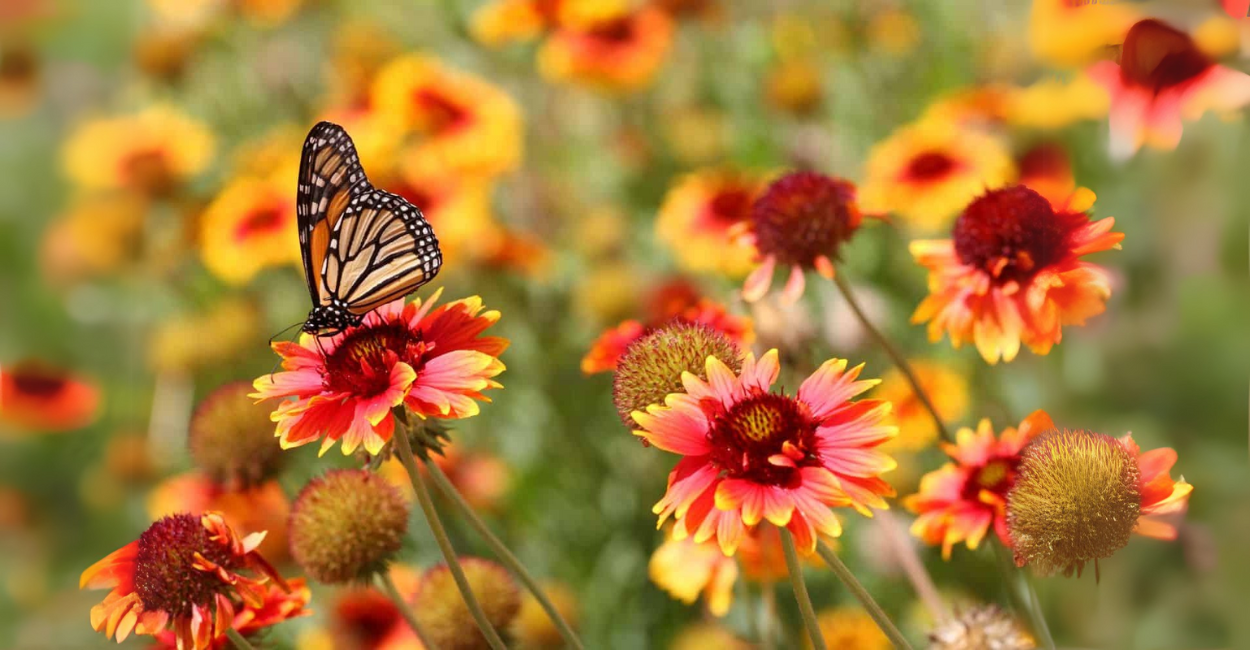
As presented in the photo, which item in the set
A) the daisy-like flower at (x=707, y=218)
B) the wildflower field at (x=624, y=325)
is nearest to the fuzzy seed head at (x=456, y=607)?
the wildflower field at (x=624, y=325)

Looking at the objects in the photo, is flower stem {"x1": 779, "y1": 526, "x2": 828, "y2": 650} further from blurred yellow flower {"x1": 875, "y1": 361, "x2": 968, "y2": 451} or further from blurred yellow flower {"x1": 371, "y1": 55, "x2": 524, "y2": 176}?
blurred yellow flower {"x1": 371, "y1": 55, "x2": 524, "y2": 176}

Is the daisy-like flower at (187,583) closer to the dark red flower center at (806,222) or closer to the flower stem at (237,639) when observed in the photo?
the flower stem at (237,639)

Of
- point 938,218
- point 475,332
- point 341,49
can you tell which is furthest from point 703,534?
point 341,49

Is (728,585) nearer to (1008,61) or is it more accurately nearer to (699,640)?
(699,640)

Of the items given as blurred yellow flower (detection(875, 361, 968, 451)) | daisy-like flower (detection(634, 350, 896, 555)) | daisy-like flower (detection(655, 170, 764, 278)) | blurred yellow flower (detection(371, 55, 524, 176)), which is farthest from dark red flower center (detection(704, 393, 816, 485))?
blurred yellow flower (detection(371, 55, 524, 176))

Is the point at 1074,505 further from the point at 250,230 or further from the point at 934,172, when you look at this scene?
the point at 250,230
